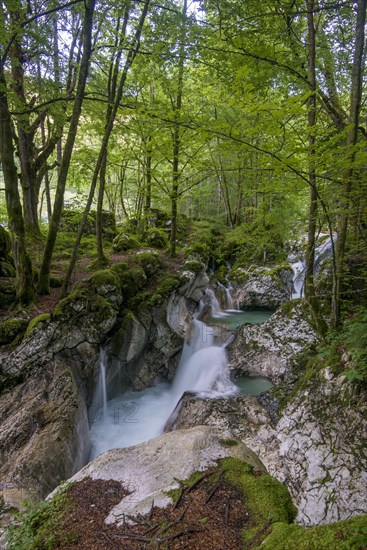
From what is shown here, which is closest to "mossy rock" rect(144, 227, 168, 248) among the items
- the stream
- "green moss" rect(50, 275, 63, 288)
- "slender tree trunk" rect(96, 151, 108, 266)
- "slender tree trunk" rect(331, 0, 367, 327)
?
"slender tree trunk" rect(96, 151, 108, 266)

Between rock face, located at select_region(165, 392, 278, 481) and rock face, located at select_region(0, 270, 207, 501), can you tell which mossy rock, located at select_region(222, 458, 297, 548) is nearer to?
rock face, located at select_region(165, 392, 278, 481)

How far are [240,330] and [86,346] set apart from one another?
4633 millimetres

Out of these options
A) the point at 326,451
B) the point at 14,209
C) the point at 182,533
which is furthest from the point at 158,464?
the point at 14,209

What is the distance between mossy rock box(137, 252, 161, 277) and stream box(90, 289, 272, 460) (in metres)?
2.41

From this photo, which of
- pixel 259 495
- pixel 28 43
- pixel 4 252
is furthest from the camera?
pixel 4 252

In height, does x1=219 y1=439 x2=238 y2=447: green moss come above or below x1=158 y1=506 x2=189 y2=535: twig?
below

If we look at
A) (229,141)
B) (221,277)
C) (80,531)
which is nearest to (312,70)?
(229,141)

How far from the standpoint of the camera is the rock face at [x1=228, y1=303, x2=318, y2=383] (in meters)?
7.15

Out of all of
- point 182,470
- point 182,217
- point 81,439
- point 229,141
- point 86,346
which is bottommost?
point 81,439

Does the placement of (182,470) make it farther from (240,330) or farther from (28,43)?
(28,43)

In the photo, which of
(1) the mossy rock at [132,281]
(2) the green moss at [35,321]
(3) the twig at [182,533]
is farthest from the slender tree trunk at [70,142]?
(3) the twig at [182,533]

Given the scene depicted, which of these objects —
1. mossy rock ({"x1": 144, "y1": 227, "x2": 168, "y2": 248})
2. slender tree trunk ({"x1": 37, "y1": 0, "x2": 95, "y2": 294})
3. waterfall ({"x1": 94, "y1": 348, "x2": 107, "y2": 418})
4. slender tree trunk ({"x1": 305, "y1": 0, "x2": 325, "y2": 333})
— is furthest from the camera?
mossy rock ({"x1": 144, "y1": 227, "x2": 168, "y2": 248})

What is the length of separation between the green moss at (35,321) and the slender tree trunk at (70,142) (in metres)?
1.25

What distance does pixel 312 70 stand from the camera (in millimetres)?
5289
